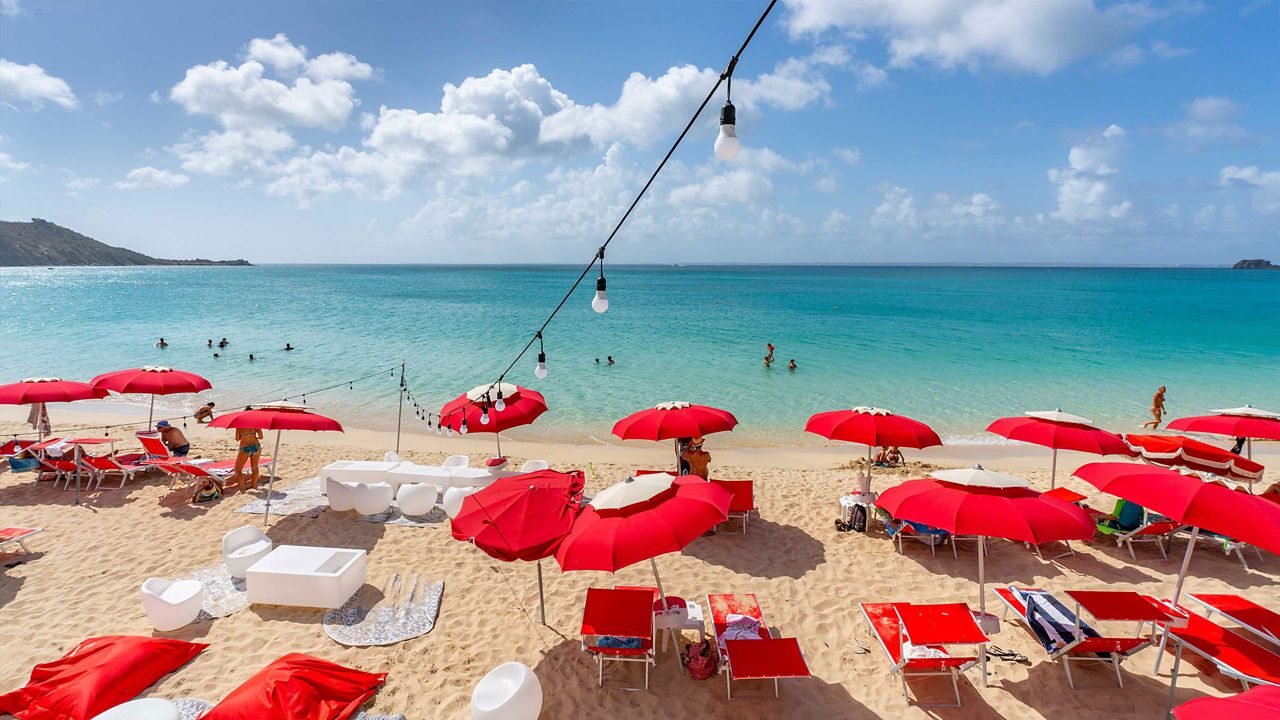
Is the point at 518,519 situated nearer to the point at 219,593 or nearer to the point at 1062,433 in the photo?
the point at 219,593

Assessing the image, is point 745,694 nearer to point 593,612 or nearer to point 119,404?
point 593,612

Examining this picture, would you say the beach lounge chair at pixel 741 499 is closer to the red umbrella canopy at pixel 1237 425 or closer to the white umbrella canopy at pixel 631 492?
the white umbrella canopy at pixel 631 492

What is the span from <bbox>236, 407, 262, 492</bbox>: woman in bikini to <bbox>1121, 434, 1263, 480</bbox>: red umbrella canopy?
16.5m

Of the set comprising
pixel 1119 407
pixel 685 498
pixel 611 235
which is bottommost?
pixel 1119 407

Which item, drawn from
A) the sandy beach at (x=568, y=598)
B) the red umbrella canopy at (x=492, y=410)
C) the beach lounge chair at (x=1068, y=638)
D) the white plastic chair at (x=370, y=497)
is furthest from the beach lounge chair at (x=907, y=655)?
the white plastic chair at (x=370, y=497)

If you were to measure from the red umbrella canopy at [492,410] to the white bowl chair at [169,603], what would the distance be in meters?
3.91

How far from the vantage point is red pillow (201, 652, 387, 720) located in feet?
14.9

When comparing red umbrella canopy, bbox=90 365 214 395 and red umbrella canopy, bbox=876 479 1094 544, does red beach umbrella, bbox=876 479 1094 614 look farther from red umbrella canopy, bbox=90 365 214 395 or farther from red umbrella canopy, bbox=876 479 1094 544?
red umbrella canopy, bbox=90 365 214 395

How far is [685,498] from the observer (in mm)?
5578

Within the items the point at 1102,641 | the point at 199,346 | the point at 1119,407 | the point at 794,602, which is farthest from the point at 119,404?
the point at 1119,407

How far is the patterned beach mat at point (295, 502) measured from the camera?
32.5 ft

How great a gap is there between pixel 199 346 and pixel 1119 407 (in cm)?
5032

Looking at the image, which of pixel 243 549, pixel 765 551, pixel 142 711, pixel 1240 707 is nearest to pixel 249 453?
pixel 243 549

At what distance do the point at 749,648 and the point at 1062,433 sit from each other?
22.5 feet
